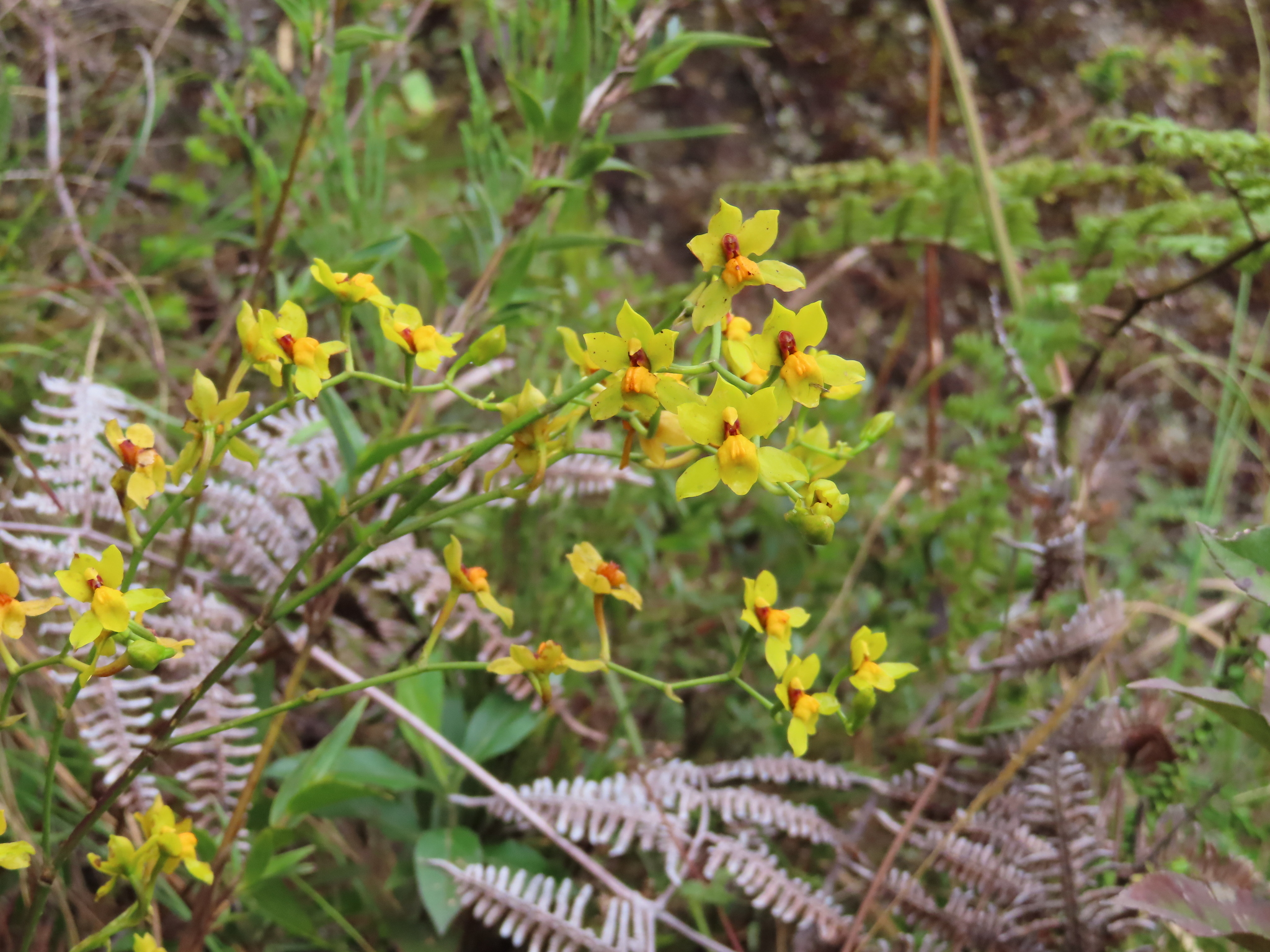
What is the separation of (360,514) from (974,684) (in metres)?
0.71

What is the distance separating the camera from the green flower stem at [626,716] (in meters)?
0.82

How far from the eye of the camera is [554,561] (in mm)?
915

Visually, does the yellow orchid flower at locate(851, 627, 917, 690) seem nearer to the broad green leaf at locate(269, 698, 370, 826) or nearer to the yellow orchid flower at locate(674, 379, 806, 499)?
the yellow orchid flower at locate(674, 379, 806, 499)

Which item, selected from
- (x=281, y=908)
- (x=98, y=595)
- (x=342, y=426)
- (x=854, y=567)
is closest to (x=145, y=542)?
(x=98, y=595)

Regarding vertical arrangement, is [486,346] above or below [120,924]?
above

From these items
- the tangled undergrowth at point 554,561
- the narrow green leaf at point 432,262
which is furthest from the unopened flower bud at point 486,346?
the narrow green leaf at point 432,262

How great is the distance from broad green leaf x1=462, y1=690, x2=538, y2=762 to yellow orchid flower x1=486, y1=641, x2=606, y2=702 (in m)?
0.29

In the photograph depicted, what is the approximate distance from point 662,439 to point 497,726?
0.45 metres

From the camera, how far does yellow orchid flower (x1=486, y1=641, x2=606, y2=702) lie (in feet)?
1.53

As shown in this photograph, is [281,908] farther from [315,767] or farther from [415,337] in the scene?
[415,337]

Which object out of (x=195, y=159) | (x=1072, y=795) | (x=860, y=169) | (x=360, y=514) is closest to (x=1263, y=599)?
(x=1072, y=795)

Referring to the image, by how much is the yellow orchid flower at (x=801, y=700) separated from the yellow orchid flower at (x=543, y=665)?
10 centimetres

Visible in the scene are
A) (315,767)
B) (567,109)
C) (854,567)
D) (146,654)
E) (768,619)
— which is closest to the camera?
(146,654)

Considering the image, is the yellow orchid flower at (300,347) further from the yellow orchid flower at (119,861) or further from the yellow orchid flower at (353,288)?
the yellow orchid flower at (119,861)
